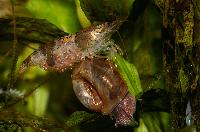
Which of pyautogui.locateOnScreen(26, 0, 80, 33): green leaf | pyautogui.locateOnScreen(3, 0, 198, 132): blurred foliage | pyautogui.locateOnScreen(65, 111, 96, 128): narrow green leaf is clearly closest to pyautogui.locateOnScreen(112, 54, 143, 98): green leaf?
pyautogui.locateOnScreen(3, 0, 198, 132): blurred foliage

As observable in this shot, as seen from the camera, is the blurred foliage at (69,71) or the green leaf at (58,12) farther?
the green leaf at (58,12)

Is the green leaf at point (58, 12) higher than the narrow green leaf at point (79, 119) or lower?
higher

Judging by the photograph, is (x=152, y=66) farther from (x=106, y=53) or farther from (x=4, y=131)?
(x=4, y=131)

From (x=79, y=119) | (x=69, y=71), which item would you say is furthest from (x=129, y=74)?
(x=69, y=71)

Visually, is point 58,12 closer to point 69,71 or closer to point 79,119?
point 69,71

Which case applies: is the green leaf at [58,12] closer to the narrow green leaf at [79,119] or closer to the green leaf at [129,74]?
the green leaf at [129,74]

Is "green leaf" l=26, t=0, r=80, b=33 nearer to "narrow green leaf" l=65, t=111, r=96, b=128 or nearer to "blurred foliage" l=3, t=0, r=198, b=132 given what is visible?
"blurred foliage" l=3, t=0, r=198, b=132

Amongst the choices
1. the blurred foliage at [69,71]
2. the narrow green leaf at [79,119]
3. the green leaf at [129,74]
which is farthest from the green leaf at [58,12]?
the narrow green leaf at [79,119]

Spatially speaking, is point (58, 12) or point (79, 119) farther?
point (58, 12)
